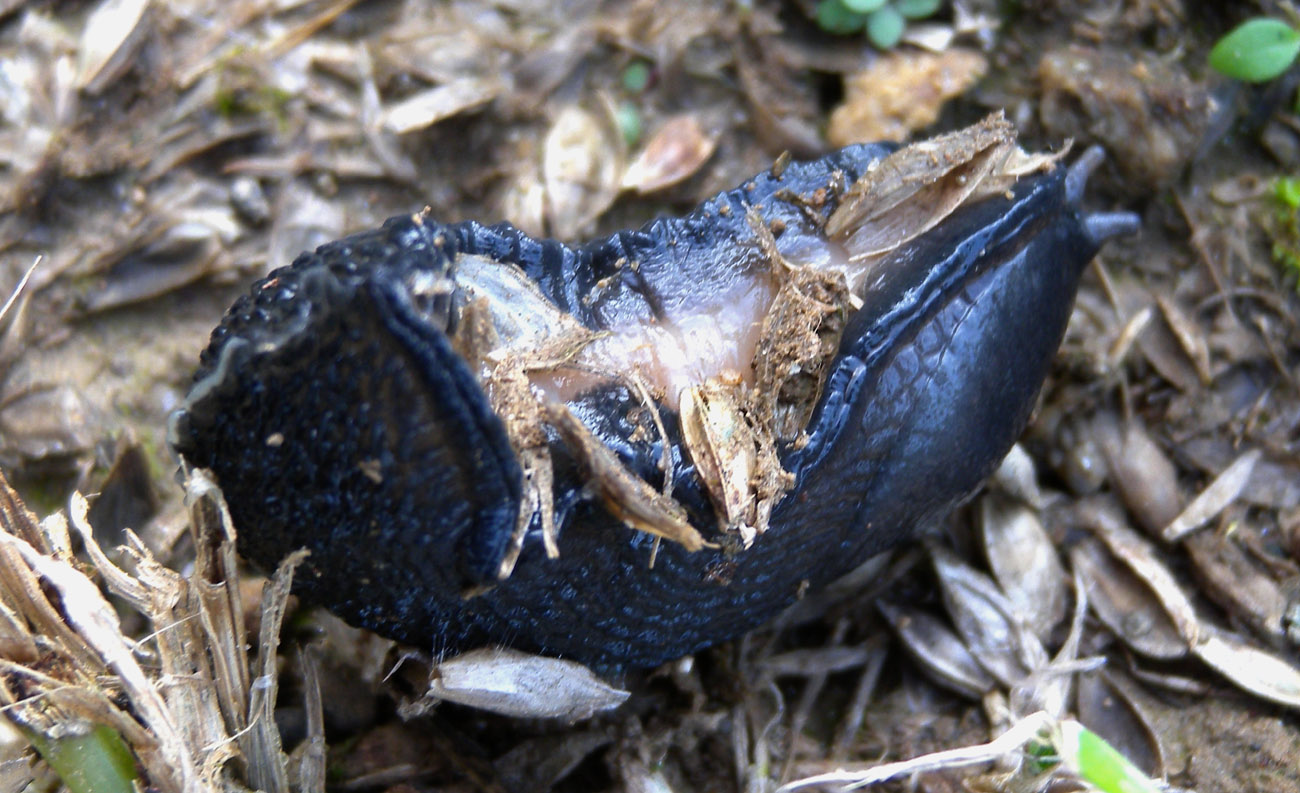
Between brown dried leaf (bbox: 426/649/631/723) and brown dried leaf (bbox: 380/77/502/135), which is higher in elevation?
brown dried leaf (bbox: 380/77/502/135)

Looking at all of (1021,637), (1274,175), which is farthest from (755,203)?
(1274,175)

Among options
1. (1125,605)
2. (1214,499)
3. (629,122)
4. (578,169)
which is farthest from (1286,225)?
(578,169)

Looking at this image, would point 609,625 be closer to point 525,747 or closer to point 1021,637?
point 525,747

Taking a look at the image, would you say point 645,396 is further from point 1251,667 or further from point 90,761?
point 1251,667

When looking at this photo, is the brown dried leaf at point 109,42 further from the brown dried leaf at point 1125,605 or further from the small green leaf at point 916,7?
the brown dried leaf at point 1125,605

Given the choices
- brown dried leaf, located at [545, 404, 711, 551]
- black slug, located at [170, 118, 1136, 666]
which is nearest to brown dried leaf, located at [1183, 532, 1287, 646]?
black slug, located at [170, 118, 1136, 666]

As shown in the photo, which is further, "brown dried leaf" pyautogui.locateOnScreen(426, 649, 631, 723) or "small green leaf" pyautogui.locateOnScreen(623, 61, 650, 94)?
"small green leaf" pyautogui.locateOnScreen(623, 61, 650, 94)

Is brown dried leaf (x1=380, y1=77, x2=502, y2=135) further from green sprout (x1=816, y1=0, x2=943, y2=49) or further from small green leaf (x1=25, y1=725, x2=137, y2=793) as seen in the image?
small green leaf (x1=25, y1=725, x2=137, y2=793)
